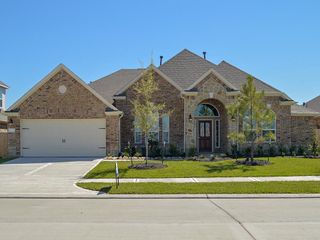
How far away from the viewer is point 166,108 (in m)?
26.3

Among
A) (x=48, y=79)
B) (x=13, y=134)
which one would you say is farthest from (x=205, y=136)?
(x=13, y=134)

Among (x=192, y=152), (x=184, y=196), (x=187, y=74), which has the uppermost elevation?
(x=187, y=74)

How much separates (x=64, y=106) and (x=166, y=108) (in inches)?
256

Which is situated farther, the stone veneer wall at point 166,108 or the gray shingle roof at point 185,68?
the gray shingle roof at point 185,68

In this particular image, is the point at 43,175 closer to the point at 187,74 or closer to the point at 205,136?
the point at 205,136

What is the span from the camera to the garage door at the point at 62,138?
24875mm

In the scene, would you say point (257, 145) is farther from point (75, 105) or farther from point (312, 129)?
point (75, 105)

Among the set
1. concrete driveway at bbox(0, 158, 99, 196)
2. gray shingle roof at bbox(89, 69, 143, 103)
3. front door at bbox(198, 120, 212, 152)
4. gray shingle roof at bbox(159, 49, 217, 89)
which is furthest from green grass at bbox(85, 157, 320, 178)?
gray shingle roof at bbox(89, 69, 143, 103)

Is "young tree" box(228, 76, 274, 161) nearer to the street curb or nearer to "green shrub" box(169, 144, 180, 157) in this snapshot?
"green shrub" box(169, 144, 180, 157)

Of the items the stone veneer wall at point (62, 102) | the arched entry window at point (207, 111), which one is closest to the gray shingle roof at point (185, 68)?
the arched entry window at point (207, 111)

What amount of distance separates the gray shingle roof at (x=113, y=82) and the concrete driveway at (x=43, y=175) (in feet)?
24.9
